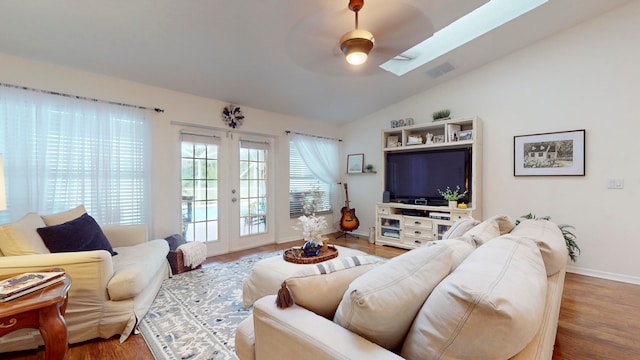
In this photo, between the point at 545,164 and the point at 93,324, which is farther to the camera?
the point at 545,164

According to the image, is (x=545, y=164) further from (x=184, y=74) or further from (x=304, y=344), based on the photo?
(x=184, y=74)

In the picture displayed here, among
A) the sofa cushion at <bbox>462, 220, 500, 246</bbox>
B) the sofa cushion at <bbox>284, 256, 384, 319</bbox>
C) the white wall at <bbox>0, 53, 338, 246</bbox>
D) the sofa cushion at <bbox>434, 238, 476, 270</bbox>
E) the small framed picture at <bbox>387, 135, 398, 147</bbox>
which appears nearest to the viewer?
the sofa cushion at <bbox>284, 256, 384, 319</bbox>

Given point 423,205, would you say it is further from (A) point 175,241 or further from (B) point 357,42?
(A) point 175,241

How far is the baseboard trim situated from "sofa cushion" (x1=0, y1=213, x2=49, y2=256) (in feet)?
17.7

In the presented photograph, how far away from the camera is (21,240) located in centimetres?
192

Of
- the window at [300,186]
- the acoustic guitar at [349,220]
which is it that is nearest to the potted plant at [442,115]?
the acoustic guitar at [349,220]

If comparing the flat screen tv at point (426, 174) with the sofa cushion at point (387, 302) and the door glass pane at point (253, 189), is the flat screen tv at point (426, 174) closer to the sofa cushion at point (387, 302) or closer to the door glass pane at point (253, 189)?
the door glass pane at point (253, 189)

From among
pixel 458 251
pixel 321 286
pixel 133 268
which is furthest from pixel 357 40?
pixel 133 268

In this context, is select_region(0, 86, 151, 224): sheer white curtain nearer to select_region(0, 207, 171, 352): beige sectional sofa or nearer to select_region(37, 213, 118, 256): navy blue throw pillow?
select_region(37, 213, 118, 256): navy blue throw pillow

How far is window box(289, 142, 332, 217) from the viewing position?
5038mm

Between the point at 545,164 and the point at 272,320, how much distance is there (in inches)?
160

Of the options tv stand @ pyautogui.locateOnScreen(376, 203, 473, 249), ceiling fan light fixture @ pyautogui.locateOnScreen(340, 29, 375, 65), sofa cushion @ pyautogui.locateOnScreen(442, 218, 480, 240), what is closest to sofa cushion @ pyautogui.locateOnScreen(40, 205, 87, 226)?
ceiling fan light fixture @ pyautogui.locateOnScreen(340, 29, 375, 65)

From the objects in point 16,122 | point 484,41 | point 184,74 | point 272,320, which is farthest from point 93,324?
point 484,41

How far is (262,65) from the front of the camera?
10.7 ft
